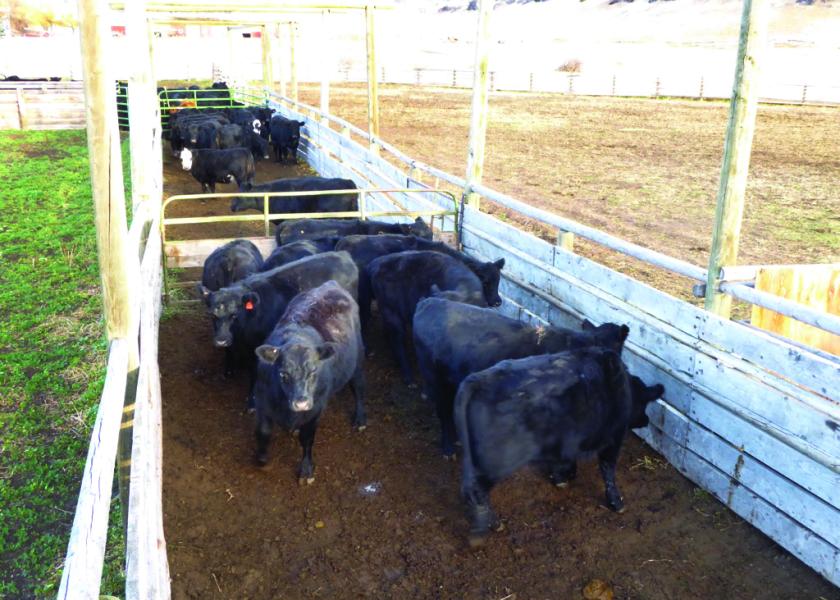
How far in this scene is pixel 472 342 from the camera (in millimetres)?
5836

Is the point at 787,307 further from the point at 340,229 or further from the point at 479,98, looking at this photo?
the point at 340,229

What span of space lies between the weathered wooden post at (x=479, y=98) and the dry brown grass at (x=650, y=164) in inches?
108

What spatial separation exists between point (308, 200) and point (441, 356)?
682 cm

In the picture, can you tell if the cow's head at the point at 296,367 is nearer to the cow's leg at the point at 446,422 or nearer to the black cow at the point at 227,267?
the cow's leg at the point at 446,422

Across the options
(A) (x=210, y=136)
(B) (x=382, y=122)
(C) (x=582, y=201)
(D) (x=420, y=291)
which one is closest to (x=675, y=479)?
(D) (x=420, y=291)

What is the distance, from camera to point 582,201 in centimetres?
1527

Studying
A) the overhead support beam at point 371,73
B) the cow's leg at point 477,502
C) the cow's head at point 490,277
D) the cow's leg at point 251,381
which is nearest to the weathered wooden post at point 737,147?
the cow's leg at point 477,502

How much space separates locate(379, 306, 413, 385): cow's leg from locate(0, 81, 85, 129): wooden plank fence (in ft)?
70.0

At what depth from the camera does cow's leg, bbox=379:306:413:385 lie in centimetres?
716

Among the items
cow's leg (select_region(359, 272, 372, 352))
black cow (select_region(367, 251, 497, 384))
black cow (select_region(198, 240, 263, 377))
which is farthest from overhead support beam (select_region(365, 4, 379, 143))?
black cow (select_region(367, 251, 497, 384))

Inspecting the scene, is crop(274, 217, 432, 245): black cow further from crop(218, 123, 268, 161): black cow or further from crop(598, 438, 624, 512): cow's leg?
crop(218, 123, 268, 161): black cow

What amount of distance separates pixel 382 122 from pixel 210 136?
34.9ft

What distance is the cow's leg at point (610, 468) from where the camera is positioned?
5180mm

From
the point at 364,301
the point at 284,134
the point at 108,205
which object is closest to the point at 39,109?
the point at 284,134
